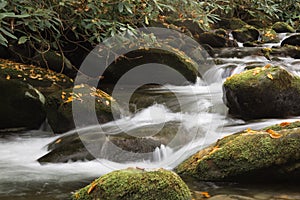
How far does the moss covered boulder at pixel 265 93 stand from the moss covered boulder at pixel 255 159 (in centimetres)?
202

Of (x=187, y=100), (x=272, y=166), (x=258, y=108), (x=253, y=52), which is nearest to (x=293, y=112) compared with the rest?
(x=258, y=108)

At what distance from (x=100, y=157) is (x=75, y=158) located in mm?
321

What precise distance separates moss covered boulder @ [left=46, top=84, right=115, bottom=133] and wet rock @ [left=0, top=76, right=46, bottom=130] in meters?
0.29

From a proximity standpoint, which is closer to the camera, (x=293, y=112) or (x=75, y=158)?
(x=75, y=158)

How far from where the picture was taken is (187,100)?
7219mm

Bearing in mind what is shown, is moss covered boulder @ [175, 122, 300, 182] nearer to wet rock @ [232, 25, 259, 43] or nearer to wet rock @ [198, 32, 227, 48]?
wet rock @ [198, 32, 227, 48]

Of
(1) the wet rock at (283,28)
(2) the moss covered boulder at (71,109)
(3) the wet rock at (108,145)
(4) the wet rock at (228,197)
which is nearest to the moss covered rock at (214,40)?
(1) the wet rock at (283,28)

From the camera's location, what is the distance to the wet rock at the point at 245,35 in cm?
1303

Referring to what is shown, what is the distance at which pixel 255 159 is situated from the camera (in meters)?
3.44

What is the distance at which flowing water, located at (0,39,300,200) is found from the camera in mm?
3372

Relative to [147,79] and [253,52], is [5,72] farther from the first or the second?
[253,52]

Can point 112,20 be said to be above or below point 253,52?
above

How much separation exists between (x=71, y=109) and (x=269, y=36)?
32.5ft

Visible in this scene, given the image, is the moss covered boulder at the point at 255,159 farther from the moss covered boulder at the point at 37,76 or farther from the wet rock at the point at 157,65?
the wet rock at the point at 157,65
